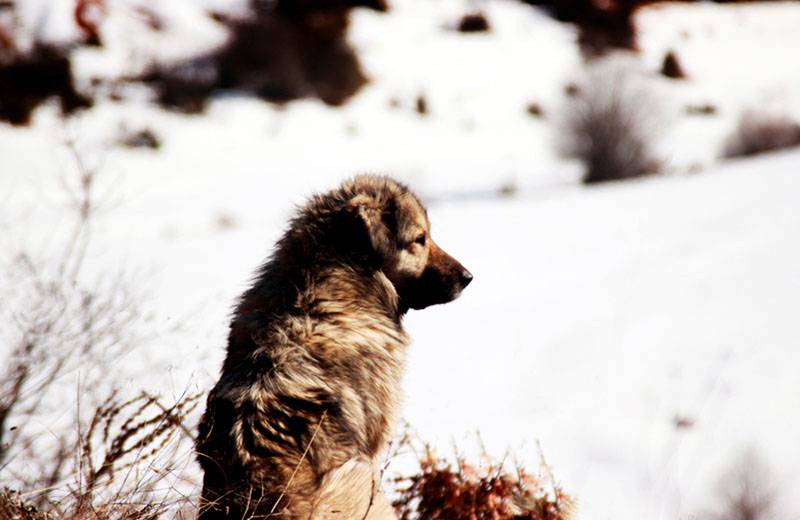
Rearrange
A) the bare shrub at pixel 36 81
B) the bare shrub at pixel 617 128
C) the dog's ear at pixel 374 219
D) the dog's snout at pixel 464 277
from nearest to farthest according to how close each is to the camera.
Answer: the dog's ear at pixel 374 219 → the dog's snout at pixel 464 277 → the bare shrub at pixel 617 128 → the bare shrub at pixel 36 81

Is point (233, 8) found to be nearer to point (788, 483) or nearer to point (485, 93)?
point (485, 93)

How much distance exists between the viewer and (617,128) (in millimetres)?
13531

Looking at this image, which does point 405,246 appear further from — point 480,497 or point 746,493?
point 746,493

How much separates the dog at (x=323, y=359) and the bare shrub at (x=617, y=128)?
10.8m

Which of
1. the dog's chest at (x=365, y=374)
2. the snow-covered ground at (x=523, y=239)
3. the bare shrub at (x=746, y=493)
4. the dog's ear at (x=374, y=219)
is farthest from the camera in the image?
the snow-covered ground at (x=523, y=239)

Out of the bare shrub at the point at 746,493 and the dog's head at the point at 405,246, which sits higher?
the dog's head at the point at 405,246

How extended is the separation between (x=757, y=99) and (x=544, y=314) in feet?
40.9

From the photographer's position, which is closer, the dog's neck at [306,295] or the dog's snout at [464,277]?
the dog's neck at [306,295]

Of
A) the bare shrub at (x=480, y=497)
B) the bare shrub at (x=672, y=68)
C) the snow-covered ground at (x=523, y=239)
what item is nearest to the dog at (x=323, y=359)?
the bare shrub at (x=480, y=497)

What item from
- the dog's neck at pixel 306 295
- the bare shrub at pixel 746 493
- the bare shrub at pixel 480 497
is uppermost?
the dog's neck at pixel 306 295

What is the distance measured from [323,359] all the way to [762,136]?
14.5 m

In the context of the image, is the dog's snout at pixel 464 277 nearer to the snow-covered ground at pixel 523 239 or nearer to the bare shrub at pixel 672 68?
the snow-covered ground at pixel 523 239

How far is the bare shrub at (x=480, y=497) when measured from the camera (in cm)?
324

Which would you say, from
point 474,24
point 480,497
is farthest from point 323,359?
point 474,24
